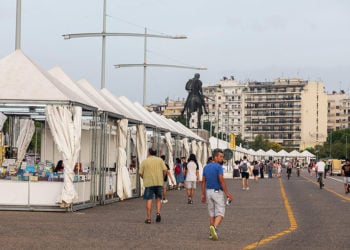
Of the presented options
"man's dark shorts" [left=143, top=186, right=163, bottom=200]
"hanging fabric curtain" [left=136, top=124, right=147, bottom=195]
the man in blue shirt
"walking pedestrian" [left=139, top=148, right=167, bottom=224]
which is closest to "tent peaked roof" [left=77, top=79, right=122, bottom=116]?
"hanging fabric curtain" [left=136, top=124, right=147, bottom=195]

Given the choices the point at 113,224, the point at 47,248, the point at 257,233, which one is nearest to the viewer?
the point at 47,248

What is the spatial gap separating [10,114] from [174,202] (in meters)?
6.92

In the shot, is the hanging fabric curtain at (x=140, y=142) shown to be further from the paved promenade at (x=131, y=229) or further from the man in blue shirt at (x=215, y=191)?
the man in blue shirt at (x=215, y=191)

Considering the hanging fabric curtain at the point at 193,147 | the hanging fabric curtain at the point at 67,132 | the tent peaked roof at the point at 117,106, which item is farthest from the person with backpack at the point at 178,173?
the hanging fabric curtain at the point at 67,132

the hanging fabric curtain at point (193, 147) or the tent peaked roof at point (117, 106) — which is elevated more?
the tent peaked roof at point (117, 106)

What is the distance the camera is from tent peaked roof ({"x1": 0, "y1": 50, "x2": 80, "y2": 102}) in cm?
2488

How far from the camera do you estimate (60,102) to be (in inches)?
977

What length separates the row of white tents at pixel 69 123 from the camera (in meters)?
24.8

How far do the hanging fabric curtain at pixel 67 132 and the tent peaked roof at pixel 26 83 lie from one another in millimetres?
342

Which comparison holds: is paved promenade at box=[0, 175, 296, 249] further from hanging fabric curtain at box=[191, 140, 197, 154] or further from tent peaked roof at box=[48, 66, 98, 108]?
hanging fabric curtain at box=[191, 140, 197, 154]

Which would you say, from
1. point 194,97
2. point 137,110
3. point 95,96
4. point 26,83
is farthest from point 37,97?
→ point 194,97

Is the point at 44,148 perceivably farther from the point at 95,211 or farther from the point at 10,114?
the point at 95,211

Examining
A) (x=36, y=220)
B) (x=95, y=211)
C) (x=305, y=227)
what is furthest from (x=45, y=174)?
(x=305, y=227)

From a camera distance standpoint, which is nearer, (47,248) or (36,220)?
(47,248)
